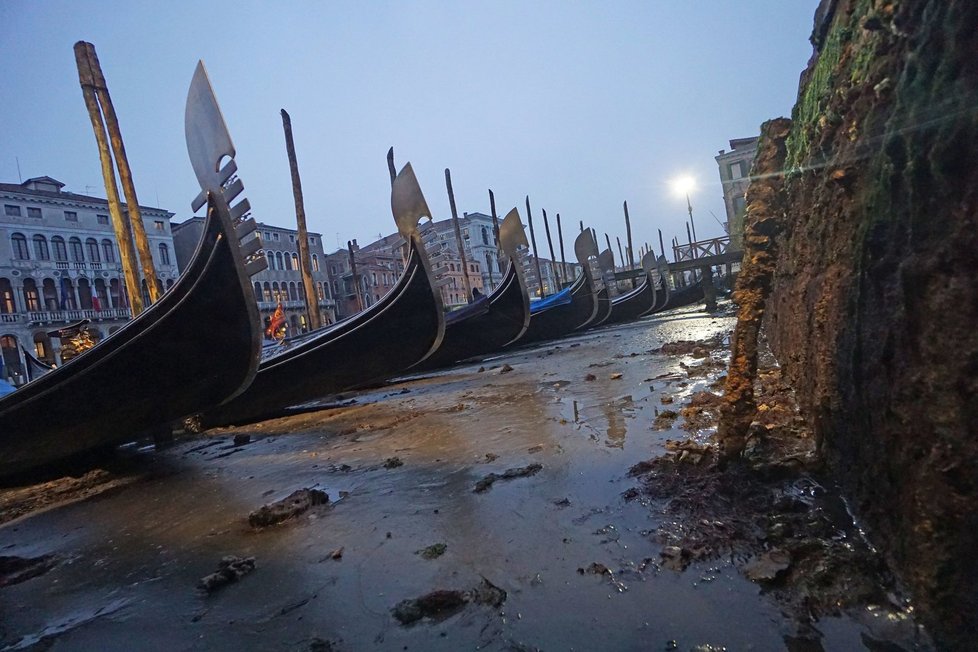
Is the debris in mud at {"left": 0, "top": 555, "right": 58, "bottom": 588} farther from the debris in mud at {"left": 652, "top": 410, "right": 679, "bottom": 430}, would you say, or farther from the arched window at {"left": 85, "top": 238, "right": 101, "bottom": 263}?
the arched window at {"left": 85, "top": 238, "right": 101, "bottom": 263}

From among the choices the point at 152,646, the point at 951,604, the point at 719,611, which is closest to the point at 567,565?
the point at 719,611

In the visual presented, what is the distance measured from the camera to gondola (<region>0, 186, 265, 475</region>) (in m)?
4.35

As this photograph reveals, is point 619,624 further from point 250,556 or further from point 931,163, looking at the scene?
point 250,556

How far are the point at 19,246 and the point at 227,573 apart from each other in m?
37.5

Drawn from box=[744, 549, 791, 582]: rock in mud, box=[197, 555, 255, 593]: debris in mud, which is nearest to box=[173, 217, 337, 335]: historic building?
box=[197, 555, 255, 593]: debris in mud

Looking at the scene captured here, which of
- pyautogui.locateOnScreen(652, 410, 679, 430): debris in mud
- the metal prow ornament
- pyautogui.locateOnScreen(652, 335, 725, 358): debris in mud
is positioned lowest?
pyautogui.locateOnScreen(652, 335, 725, 358): debris in mud

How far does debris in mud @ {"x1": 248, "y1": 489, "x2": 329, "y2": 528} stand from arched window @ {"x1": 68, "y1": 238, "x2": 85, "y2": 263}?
37720 millimetres

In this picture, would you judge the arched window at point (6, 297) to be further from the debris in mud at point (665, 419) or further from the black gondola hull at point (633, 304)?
the debris in mud at point (665, 419)

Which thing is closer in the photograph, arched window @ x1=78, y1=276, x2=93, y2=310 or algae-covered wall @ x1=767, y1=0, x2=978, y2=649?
algae-covered wall @ x1=767, y1=0, x2=978, y2=649

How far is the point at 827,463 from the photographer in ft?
6.67

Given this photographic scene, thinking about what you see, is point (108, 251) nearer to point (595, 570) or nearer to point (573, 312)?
point (573, 312)

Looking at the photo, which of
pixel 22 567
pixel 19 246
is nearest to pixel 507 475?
pixel 22 567

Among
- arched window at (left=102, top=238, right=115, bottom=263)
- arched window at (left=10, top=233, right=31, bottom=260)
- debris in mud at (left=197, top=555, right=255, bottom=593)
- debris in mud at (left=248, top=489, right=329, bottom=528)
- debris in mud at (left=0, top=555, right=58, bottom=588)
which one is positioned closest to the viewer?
debris in mud at (left=197, top=555, right=255, bottom=593)

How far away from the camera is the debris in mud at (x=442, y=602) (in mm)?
1711
